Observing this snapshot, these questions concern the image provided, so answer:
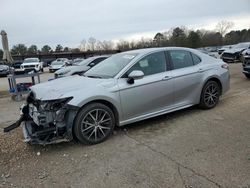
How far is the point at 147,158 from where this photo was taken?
3.58m

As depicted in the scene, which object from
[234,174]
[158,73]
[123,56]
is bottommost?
[234,174]

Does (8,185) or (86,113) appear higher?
(86,113)

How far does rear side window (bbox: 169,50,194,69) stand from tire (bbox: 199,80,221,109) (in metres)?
0.68

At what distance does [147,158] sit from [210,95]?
2.88 m

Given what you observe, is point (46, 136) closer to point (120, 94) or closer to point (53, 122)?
point (53, 122)

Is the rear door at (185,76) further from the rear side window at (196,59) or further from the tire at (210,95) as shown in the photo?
the tire at (210,95)

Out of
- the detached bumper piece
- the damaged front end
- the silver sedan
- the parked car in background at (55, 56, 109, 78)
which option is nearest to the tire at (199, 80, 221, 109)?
the silver sedan

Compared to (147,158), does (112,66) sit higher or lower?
higher

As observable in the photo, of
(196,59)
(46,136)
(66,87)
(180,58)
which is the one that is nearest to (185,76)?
(180,58)

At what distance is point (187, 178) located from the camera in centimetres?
302

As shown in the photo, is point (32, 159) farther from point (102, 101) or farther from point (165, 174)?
point (165, 174)

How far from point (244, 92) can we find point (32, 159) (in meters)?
6.23

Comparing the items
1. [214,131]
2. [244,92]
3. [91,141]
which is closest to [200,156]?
[214,131]

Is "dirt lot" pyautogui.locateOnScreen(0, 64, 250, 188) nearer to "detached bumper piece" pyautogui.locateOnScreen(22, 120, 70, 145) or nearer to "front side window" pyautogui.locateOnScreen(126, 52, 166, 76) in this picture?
"detached bumper piece" pyautogui.locateOnScreen(22, 120, 70, 145)
